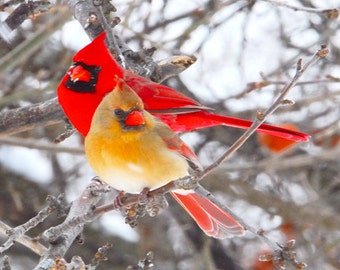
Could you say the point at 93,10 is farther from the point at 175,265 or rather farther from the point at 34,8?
the point at 175,265

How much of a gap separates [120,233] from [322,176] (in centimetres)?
128

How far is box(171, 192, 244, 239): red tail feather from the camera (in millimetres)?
2389

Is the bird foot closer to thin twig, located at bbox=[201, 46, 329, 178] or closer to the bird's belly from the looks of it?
the bird's belly

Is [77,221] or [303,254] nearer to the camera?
[77,221]

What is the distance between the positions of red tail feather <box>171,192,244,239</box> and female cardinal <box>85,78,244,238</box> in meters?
0.32

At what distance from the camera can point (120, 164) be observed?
2012 mm

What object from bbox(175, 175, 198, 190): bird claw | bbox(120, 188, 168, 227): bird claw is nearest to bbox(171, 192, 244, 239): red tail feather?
bbox(120, 188, 168, 227): bird claw

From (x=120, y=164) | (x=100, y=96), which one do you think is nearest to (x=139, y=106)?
(x=120, y=164)

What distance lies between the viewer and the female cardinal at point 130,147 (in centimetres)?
202

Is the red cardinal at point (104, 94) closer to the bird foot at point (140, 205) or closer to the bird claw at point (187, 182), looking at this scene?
the bird foot at point (140, 205)

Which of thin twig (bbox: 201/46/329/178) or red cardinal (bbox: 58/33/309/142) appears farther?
red cardinal (bbox: 58/33/309/142)

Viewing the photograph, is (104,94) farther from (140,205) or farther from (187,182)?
(187,182)

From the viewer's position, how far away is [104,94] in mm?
2654

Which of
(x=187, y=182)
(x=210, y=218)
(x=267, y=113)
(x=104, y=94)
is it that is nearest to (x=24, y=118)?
(x=104, y=94)
